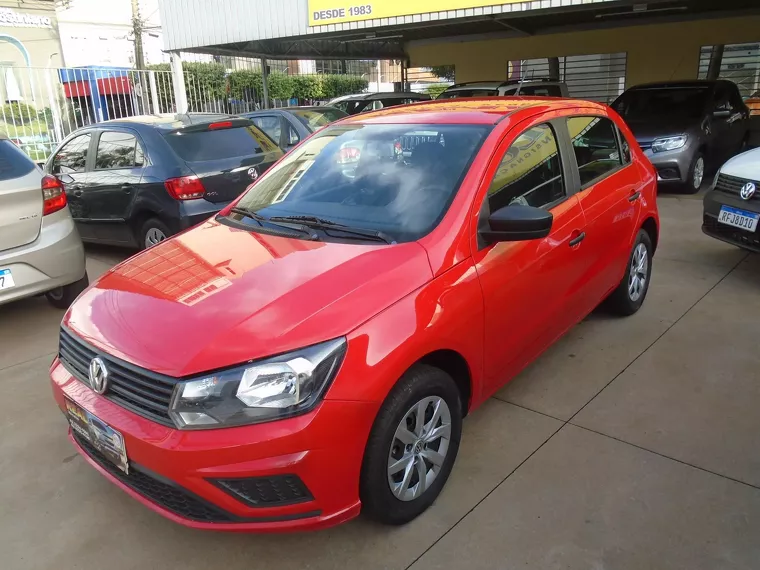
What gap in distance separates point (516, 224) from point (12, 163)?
4009mm

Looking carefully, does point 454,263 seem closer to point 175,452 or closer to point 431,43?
point 175,452

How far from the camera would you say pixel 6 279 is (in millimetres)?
4418

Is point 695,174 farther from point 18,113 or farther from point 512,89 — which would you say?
point 18,113

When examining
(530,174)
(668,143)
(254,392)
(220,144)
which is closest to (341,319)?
(254,392)

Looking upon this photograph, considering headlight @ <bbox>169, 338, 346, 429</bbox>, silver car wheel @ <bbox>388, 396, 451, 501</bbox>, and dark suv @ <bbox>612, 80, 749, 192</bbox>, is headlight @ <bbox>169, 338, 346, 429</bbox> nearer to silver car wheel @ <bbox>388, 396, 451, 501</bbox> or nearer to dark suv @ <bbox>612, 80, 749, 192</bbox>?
silver car wheel @ <bbox>388, 396, 451, 501</bbox>

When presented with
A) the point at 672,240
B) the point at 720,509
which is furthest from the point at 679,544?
the point at 672,240

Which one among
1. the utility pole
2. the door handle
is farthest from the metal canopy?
the utility pole

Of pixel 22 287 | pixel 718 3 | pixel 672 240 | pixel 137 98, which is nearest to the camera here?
pixel 22 287

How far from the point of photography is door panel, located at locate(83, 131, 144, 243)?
20.2 ft

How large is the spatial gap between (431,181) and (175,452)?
1.70 metres

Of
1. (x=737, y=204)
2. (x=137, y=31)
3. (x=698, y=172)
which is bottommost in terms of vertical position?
(x=698, y=172)

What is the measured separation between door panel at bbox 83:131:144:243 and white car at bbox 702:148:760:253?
5378 mm

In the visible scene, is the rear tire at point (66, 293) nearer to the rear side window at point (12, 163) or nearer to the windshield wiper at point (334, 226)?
the rear side window at point (12, 163)

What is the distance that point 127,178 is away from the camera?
6145 mm
